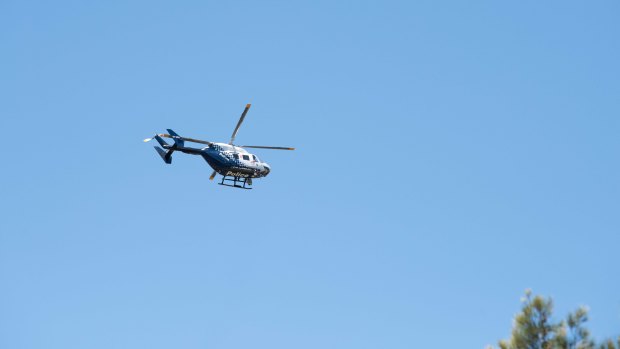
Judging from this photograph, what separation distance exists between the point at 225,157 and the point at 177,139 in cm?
415

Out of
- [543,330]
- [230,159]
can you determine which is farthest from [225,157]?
[543,330]

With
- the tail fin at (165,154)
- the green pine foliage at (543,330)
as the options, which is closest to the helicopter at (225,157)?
the tail fin at (165,154)

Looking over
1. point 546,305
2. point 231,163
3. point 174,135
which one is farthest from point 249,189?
point 546,305

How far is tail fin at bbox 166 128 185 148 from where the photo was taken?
Answer: 75125 mm

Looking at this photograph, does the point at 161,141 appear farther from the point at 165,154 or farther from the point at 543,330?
the point at 543,330

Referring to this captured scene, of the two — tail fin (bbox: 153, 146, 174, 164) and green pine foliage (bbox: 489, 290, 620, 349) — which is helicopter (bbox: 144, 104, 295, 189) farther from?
green pine foliage (bbox: 489, 290, 620, 349)

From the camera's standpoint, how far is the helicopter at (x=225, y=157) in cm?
7600

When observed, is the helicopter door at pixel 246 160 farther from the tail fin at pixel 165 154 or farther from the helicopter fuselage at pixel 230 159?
the tail fin at pixel 165 154

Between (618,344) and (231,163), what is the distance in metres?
41.3

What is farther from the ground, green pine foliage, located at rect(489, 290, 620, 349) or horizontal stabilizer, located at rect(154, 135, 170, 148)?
horizontal stabilizer, located at rect(154, 135, 170, 148)

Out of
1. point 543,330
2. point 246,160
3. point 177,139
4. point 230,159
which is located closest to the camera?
point 543,330

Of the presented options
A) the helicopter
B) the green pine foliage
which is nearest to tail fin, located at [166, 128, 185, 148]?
the helicopter

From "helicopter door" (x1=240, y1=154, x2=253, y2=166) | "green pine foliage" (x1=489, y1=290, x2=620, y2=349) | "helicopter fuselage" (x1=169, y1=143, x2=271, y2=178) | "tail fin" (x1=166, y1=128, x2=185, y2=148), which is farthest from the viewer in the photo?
"helicopter door" (x1=240, y1=154, x2=253, y2=166)

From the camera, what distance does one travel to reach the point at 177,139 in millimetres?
75625
